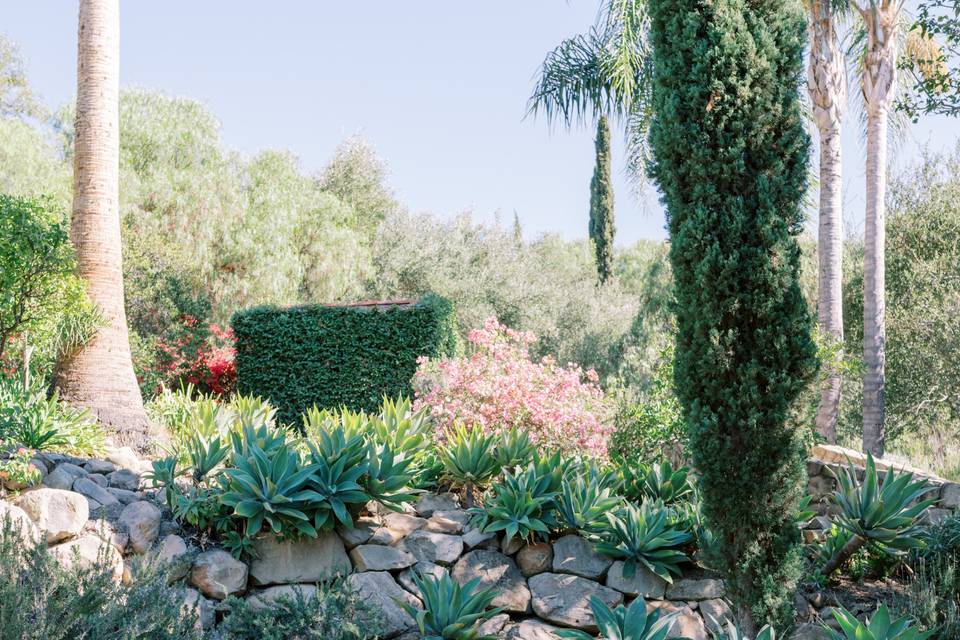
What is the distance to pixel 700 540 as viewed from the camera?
4.93 m

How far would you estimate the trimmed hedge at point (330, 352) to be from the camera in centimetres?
1144

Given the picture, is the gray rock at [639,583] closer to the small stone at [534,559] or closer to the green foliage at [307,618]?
the small stone at [534,559]

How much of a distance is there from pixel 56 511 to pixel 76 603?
147 cm

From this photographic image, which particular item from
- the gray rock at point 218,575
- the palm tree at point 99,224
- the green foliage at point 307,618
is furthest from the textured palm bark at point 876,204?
the palm tree at point 99,224

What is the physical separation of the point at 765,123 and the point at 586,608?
3.36 meters

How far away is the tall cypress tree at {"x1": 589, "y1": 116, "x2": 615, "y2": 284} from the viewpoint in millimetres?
22016

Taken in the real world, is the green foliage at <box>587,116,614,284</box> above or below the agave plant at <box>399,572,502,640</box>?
above

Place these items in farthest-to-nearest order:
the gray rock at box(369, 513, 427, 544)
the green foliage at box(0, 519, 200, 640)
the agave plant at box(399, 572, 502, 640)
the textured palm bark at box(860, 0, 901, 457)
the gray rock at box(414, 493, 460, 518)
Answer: the textured palm bark at box(860, 0, 901, 457) → the gray rock at box(414, 493, 460, 518) → the gray rock at box(369, 513, 427, 544) → the agave plant at box(399, 572, 502, 640) → the green foliage at box(0, 519, 200, 640)

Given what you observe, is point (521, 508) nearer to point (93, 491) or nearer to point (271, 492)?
point (271, 492)

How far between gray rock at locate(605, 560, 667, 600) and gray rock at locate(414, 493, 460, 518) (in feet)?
4.26

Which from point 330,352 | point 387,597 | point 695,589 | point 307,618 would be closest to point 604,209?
point 330,352

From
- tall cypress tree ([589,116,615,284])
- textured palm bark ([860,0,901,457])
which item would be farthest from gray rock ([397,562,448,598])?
tall cypress tree ([589,116,615,284])

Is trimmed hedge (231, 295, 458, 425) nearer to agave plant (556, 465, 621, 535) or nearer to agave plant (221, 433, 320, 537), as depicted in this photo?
agave plant (556, 465, 621, 535)

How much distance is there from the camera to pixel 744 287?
187 inches
